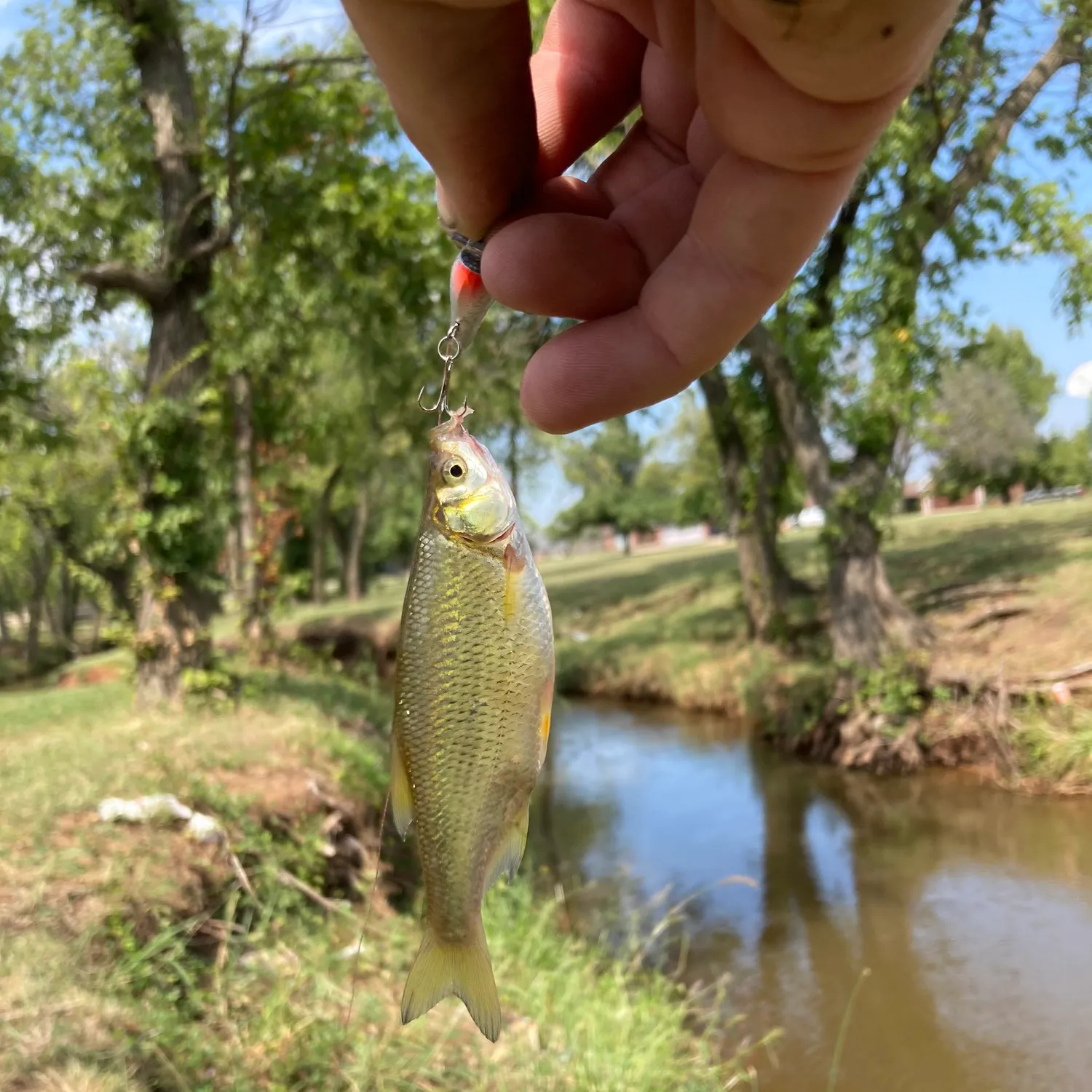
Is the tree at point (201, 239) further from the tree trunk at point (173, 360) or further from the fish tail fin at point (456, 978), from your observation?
the fish tail fin at point (456, 978)

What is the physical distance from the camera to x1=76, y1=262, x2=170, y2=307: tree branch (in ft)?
24.6

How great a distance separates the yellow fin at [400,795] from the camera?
171cm

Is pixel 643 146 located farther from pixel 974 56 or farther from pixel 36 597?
pixel 36 597

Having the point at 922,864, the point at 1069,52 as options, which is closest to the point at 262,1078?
the point at 922,864

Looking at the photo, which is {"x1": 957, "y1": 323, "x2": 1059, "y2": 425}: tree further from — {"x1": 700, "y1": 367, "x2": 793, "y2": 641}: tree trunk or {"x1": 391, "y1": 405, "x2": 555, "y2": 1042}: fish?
{"x1": 391, "y1": 405, "x2": 555, "y2": 1042}: fish

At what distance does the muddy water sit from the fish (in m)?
4.39

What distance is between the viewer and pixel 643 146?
1851 mm

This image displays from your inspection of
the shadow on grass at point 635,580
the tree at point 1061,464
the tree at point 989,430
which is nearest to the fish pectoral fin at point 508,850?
the shadow on grass at point 635,580

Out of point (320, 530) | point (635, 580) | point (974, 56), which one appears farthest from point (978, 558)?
point (320, 530)

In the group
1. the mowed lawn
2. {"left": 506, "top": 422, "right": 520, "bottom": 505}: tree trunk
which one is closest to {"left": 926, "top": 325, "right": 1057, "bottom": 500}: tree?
the mowed lawn

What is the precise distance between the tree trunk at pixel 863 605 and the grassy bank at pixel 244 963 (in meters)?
Answer: 5.86

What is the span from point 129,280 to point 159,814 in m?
4.90

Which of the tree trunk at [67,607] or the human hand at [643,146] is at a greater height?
the human hand at [643,146]

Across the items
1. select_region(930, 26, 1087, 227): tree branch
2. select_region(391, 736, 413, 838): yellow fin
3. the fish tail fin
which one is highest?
select_region(930, 26, 1087, 227): tree branch
